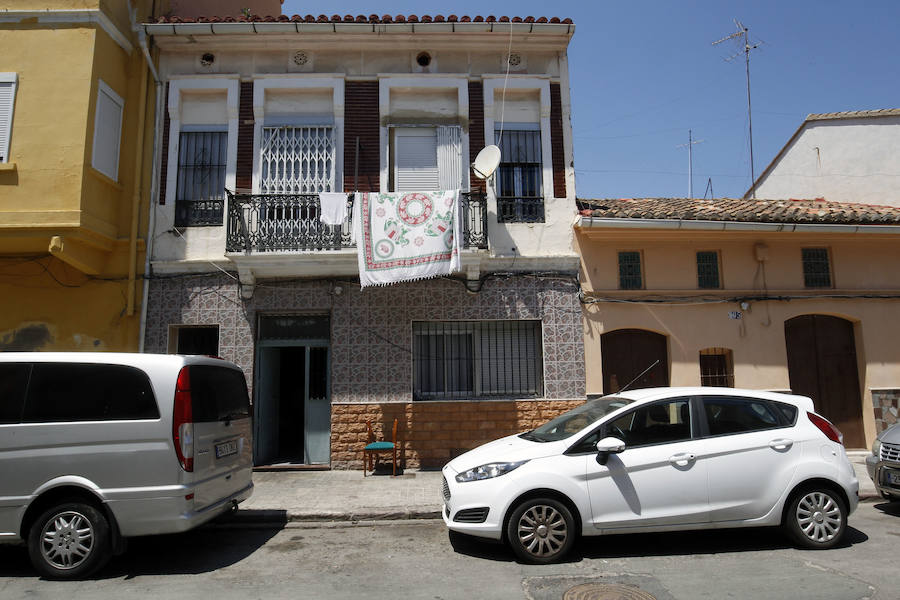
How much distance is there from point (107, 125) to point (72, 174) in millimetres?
1372

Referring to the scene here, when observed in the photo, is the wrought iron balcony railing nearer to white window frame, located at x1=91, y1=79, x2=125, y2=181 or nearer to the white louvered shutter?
the white louvered shutter

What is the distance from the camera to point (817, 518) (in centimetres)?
572

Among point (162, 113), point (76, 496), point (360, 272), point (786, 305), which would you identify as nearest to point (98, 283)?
point (162, 113)

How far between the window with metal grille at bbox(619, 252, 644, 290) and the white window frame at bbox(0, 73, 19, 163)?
10753 millimetres

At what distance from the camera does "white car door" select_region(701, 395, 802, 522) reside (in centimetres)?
560

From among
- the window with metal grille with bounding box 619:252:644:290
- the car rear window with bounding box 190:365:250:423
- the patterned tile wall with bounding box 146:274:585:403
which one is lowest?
the car rear window with bounding box 190:365:250:423

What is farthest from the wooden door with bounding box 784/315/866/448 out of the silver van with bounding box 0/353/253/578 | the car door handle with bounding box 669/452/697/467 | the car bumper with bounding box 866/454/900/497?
the silver van with bounding box 0/353/253/578

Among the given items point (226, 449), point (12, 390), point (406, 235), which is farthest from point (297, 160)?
point (12, 390)

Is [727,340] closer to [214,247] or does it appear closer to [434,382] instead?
[434,382]

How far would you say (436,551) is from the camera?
232 inches

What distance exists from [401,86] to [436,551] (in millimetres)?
8452

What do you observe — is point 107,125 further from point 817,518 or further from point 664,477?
point 817,518

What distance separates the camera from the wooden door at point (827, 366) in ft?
35.5

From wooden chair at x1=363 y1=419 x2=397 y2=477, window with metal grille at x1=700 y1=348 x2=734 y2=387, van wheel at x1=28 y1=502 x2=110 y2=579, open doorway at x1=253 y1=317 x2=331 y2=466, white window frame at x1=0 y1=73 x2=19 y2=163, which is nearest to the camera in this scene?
van wheel at x1=28 y1=502 x2=110 y2=579
